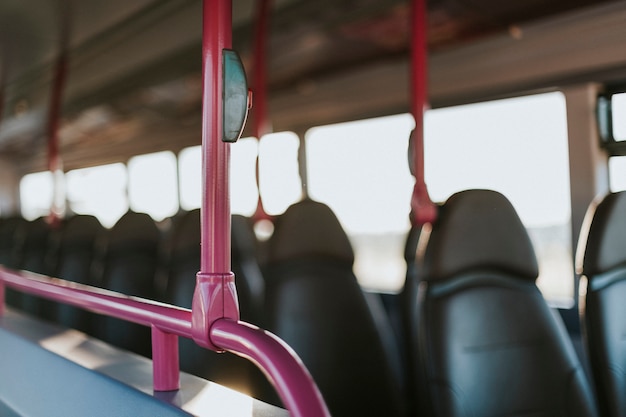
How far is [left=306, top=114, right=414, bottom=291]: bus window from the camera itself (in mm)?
2963

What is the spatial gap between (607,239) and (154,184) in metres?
3.49

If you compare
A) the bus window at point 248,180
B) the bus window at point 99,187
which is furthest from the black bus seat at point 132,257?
the bus window at point 99,187

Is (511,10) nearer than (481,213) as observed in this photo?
No

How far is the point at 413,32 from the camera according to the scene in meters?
2.19

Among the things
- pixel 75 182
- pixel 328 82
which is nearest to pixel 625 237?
pixel 328 82

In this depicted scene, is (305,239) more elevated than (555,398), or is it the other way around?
(305,239)

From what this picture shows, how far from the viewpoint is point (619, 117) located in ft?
5.65

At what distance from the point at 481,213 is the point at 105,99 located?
346cm

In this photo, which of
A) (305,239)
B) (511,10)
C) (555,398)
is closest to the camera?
(555,398)

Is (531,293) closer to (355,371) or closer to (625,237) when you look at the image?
(625,237)

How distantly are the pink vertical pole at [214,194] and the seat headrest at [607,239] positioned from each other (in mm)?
1045

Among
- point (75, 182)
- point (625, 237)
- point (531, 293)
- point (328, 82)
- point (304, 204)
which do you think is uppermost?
point (328, 82)

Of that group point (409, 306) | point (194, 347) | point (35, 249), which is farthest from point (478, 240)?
point (35, 249)

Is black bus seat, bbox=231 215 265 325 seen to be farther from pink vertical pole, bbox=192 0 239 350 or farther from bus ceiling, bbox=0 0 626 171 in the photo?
pink vertical pole, bbox=192 0 239 350
